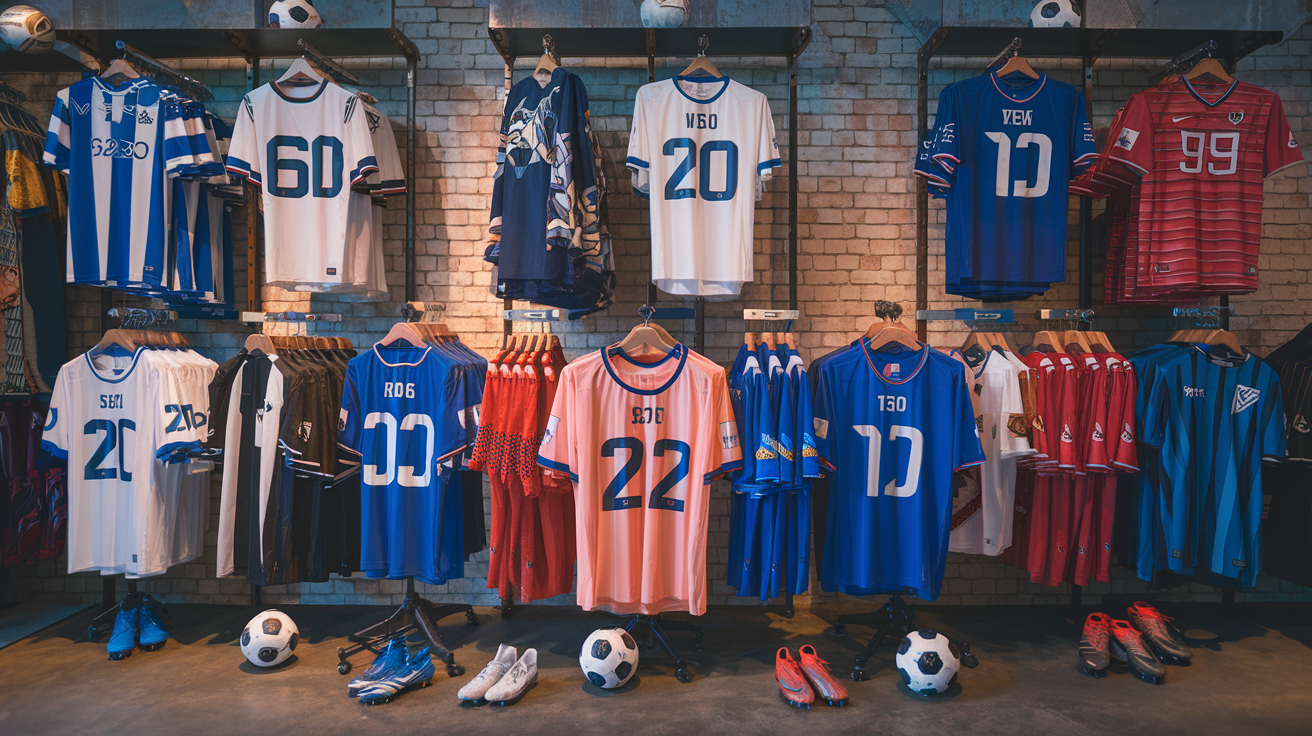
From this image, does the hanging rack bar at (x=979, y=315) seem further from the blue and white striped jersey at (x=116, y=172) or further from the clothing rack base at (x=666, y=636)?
the blue and white striped jersey at (x=116, y=172)

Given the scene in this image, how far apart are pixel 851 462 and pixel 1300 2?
347 cm

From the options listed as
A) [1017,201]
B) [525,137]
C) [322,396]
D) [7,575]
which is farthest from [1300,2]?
[7,575]

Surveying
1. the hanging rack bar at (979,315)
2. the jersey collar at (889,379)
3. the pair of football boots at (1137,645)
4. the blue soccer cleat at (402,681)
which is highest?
the hanging rack bar at (979,315)

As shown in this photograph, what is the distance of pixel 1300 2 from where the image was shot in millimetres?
3436

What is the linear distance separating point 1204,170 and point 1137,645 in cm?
242

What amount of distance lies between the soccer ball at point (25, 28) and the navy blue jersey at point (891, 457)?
4.32 meters

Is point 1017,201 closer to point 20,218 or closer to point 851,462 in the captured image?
point 851,462

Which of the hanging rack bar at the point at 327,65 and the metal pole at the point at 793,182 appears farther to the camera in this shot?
the metal pole at the point at 793,182

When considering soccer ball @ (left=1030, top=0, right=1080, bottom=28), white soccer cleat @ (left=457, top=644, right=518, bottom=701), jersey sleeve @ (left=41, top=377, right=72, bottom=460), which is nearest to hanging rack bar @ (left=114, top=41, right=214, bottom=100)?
jersey sleeve @ (left=41, top=377, right=72, bottom=460)

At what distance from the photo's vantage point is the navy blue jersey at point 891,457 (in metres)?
2.95

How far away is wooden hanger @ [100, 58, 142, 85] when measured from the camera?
11.5 ft

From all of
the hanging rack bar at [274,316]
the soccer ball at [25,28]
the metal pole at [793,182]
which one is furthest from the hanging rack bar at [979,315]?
the soccer ball at [25,28]

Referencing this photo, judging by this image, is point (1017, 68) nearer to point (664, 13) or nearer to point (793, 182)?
point (793, 182)

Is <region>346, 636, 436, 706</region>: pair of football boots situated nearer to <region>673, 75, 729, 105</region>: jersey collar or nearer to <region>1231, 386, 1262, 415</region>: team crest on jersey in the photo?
<region>673, 75, 729, 105</region>: jersey collar
